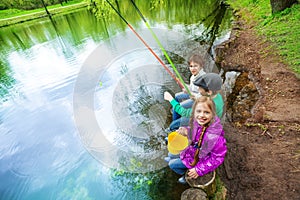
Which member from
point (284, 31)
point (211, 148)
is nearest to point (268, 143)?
point (211, 148)

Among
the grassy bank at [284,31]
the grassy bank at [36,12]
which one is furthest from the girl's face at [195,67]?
the grassy bank at [36,12]

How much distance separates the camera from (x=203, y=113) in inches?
62.1

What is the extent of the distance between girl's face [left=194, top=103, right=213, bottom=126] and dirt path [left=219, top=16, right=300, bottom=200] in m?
1.37

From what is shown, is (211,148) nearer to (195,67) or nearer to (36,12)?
(195,67)

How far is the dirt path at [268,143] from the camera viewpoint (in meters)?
2.19

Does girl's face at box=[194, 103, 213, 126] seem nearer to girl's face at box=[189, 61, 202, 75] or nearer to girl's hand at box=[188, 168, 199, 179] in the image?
girl's hand at box=[188, 168, 199, 179]

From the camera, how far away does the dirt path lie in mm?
2193

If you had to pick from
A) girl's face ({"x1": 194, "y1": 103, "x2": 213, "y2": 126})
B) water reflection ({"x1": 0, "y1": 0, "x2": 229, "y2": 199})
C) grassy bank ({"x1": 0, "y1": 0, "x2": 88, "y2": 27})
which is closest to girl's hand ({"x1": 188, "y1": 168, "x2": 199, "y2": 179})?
girl's face ({"x1": 194, "y1": 103, "x2": 213, "y2": 126})

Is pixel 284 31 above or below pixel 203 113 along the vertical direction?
below

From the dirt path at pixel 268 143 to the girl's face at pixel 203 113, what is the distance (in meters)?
1.37

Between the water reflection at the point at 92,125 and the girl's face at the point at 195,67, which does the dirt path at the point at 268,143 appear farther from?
the girl's face at the point at 195,67

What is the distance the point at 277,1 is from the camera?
21.6 ft

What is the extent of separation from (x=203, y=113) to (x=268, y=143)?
192 centimetres

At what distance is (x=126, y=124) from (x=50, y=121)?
2.35 metres
